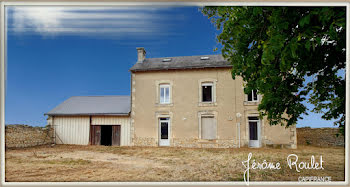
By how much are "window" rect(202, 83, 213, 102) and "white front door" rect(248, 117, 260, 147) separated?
2240mm

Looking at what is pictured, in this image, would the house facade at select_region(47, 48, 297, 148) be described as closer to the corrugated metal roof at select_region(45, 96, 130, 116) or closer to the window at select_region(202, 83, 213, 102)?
the window at select_region(202, 83, 213, 102)

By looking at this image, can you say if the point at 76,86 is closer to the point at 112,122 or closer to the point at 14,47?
the point at 14,47

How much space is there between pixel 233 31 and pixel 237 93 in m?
7.01

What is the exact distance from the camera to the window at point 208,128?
11.0 m

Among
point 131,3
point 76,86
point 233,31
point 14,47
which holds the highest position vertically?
point 131,3

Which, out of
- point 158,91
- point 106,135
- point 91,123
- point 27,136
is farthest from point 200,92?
point 27,136

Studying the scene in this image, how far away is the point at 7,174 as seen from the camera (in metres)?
4.05

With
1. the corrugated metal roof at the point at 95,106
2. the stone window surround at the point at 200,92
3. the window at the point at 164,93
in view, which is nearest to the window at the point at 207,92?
the stone window surround at the point at 200,92

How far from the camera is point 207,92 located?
37.8ft

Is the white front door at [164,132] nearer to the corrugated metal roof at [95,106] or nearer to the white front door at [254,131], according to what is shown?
the corrugated metal roof at [95,106]

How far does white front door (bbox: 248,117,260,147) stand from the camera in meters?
10.7

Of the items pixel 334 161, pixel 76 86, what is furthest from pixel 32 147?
pixel 334 161

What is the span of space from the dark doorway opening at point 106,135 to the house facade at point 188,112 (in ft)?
0.92

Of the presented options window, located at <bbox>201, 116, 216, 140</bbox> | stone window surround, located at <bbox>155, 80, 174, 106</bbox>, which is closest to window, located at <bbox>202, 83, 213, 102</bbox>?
window, located at <bbox>201, 116, 216, 140</bbox>
